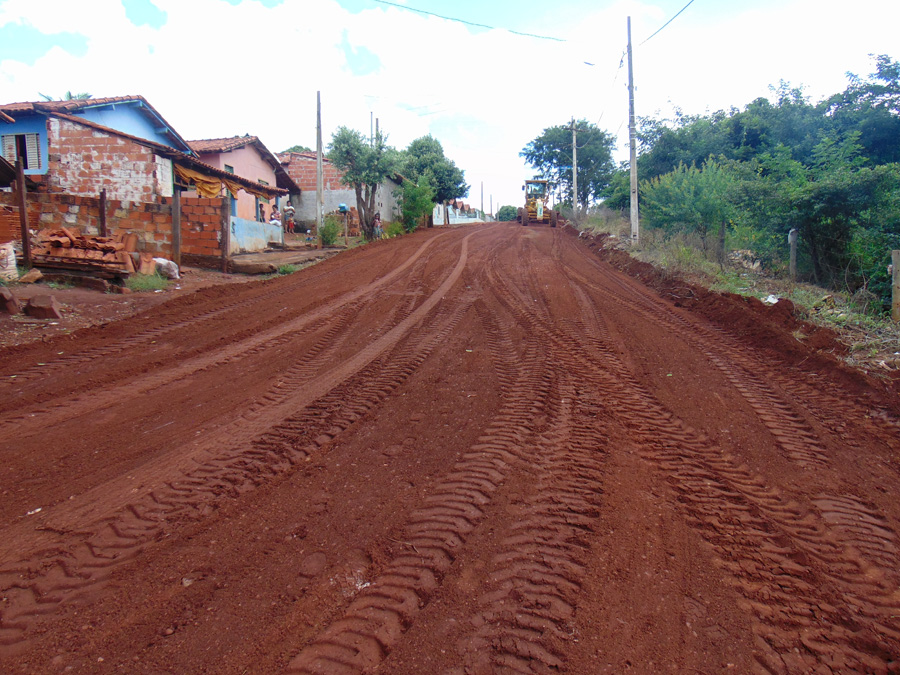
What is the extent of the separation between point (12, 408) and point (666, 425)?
5905 millimetres

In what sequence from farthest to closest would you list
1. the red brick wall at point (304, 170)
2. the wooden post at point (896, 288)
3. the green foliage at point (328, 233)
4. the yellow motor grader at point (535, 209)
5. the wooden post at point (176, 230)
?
the yellow motor grader at point (535, 209)
the red brick wall at point (304, 170)
the green foliage at point (328, 233)
the wooden post at point (176, 230)
the wooden post at point (896, 288)

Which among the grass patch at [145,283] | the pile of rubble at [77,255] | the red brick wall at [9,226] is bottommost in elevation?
the grass patch at [145,283]

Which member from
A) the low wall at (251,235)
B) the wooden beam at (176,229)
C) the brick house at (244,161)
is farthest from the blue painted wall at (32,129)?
the wooden beam at (176,229)

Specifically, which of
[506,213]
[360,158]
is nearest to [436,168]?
[360,158]

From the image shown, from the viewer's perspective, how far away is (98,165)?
17.1 m

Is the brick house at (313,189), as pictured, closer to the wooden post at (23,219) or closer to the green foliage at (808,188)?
the green foliage at (808,188)

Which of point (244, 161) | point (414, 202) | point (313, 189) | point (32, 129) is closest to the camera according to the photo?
point (32, 129)

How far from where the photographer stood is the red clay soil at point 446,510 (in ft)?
7.36

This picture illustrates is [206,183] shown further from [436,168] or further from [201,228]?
[436,168]

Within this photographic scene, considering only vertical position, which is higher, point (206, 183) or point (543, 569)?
point (206, 183)

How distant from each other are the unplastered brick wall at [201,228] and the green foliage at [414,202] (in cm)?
1568

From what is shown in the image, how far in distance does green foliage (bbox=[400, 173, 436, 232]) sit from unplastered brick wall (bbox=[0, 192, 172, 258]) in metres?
16.7

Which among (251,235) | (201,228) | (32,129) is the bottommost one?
(201,228)

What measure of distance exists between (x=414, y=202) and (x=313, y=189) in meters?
6.87
